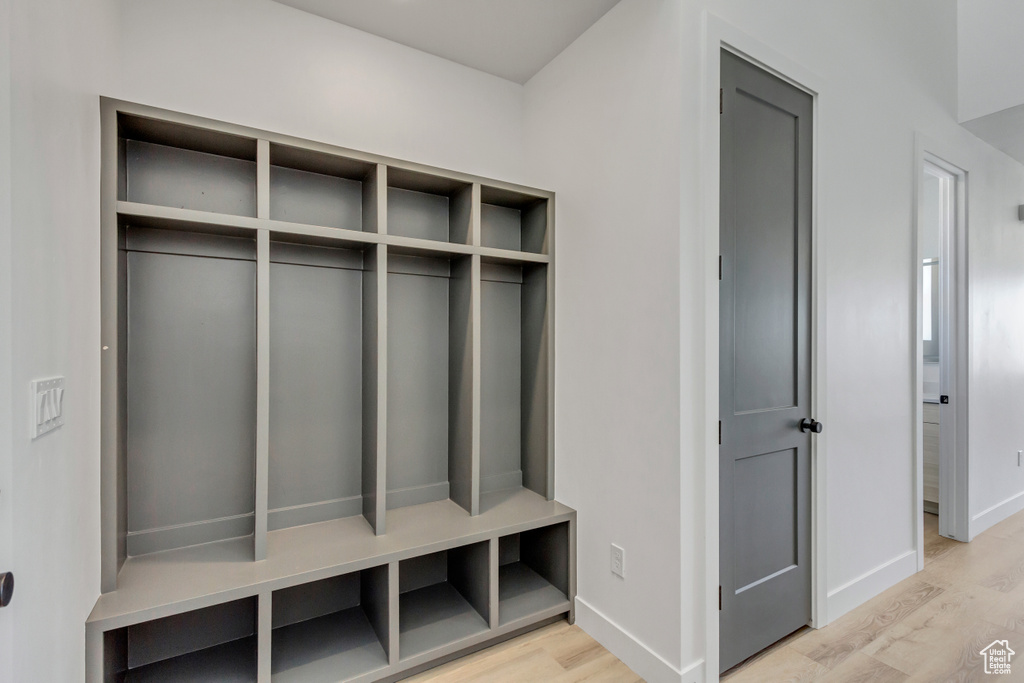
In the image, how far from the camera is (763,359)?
6.32 feet

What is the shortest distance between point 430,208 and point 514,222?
456 mm

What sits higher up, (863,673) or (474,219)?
(474,219)

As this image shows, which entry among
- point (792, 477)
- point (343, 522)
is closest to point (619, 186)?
point (792, 477)

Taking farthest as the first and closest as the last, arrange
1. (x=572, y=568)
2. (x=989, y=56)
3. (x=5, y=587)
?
(x=989, y=56) → (x=572, y=568) → (x=5, y=587)

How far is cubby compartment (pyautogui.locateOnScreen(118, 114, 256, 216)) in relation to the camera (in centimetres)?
166

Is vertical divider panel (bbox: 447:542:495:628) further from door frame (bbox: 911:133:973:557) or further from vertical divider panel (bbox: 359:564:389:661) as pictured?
door frame (bbox: 911:133:973:557)

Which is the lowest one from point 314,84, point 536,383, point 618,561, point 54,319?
point 618,561

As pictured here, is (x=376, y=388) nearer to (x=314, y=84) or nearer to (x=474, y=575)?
(x=474, y=575)

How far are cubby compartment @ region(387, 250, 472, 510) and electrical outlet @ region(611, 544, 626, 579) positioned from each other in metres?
0.68

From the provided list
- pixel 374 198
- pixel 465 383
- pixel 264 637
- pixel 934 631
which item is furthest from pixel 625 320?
pixel 934 631

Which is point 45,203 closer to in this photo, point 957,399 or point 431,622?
point 431,622

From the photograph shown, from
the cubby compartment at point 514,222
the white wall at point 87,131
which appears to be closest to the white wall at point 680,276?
the cubby compartment at point 514,222

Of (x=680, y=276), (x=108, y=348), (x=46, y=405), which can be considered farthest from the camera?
(x=680, y=276)

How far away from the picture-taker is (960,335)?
2969mm
